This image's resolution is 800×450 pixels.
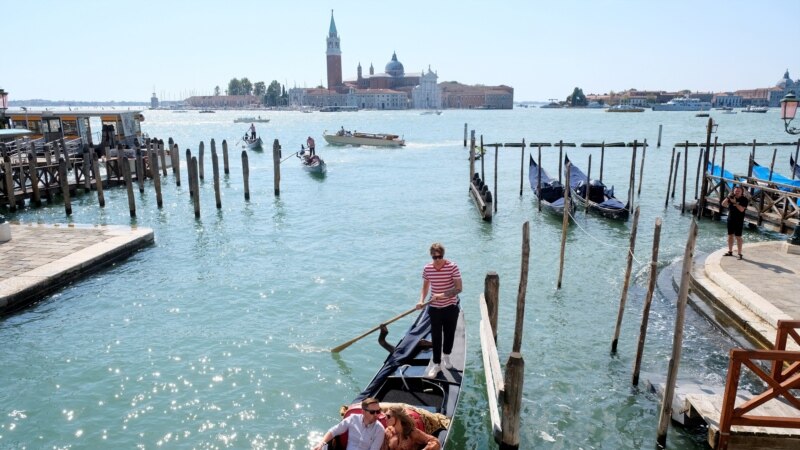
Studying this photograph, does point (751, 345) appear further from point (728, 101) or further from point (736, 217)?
point (728, 101)

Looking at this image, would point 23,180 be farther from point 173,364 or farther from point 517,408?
point 517,408

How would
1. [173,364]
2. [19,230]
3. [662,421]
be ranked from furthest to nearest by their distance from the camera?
1. [19,230]
2. [173,364]
3. [662,421]

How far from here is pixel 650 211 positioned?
1869cm

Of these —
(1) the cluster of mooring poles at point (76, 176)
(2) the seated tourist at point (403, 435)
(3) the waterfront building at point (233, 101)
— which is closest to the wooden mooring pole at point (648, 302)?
(2) the seated tourist at point (403, 435)

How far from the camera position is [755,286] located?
837 cm

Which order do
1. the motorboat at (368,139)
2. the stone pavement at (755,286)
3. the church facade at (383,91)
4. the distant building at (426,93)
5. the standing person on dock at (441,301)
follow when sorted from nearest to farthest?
the standing person on dock at (441,301) → the stone pavement at (755,286) → the motorboat at (368,139) → the church facade at (383,91) → the distant building at (426,93)

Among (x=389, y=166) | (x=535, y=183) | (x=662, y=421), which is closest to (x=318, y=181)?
(x=389, y=166)

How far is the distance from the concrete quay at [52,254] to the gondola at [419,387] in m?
6.86

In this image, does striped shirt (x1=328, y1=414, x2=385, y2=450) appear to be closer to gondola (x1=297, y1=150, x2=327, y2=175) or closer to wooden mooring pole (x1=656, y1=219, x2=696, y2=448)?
wooden mooring pole (x1=656, y1=219, x2=696, y2=448)

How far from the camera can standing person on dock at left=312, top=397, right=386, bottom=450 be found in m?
4.46

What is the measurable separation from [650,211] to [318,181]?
49.2 feet

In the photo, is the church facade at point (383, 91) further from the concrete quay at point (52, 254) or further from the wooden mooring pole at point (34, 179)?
the concrete quay at point (52, 254)

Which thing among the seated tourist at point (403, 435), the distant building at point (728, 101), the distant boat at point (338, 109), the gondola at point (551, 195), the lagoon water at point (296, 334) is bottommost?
the lagoon water at point (296, 334)

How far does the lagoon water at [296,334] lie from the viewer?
249 inches
